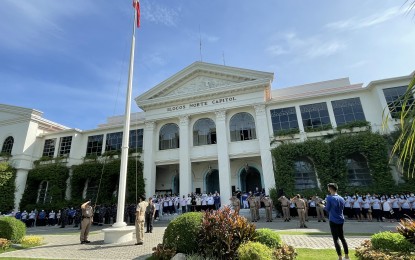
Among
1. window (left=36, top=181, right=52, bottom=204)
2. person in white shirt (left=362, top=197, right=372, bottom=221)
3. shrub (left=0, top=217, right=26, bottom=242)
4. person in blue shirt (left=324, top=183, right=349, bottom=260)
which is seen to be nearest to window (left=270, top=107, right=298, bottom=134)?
person in white shirt (left=362, top=197, right=372, bottom=221)

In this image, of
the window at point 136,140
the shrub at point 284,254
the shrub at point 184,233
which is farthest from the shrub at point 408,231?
the window at point 136,140

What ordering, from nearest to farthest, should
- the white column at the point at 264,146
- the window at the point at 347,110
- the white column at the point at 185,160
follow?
the white column at the point at 264,146 < the window at the point at 347,110 < the white column at the point at 185,160

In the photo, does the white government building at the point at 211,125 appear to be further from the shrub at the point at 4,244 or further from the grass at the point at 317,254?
the shrub at the point at 4,244

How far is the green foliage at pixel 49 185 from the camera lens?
25.3 metres

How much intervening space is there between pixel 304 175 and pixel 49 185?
25.7 meters

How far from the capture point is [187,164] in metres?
23.5

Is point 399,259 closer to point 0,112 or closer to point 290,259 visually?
point 290,259

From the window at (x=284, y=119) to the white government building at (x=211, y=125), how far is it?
87mm

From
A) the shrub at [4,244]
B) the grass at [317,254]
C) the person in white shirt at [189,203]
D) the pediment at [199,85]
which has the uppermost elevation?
the pediment at [199,85]

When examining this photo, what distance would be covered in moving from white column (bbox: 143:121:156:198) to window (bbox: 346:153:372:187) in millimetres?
17108

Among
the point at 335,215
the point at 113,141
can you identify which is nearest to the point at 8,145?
the point at 113,141

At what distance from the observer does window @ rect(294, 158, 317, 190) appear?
20.1 m

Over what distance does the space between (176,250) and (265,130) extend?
53.9 feet

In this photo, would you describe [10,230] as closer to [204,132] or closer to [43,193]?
[204,132]
